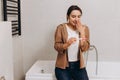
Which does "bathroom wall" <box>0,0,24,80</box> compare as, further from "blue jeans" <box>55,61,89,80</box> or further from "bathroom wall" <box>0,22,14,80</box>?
"bathroom wall" <box>0,22,14,80</box>

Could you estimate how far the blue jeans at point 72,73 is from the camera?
2.29 m

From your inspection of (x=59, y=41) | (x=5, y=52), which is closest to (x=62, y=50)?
(x=59, y=41)

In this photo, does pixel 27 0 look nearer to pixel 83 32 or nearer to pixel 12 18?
pixel 12 18

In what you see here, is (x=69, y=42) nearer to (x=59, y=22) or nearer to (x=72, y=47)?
(x=72, y=47)

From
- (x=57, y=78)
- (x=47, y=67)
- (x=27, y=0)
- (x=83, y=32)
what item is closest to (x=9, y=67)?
(x=57, y=78)

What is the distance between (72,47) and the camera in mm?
2301

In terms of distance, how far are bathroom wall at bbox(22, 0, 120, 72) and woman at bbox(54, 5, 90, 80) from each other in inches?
27.3

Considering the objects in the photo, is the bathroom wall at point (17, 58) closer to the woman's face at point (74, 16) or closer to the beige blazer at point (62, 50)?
the beige blazer at point (62, 50)

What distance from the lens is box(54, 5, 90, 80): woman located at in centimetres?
226

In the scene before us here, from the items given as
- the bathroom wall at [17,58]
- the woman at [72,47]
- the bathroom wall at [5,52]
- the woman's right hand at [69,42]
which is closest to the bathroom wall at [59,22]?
the bathroom wall at [17,58]

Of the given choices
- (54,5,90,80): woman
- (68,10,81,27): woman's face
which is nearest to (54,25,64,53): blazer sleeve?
(54,5,90,80): woman

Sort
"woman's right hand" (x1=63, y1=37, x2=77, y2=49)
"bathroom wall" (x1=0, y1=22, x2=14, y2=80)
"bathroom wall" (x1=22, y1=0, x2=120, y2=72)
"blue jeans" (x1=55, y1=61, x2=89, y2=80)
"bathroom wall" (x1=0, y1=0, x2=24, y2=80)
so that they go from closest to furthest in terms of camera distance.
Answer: "bathroom wall" (x1=0, y1=22, x2=14, y2=80), "woman's right hand" (x1=63, y1=37, x2=77, y2=49), "blue jeans" (x1=55, y1=61, x2=89, y2=80), "bathroom wall" (x1=0, y1=0, x2=24, y2=80), "bathroom wall" (x1=22, y1=0, x2=120, y2=72)

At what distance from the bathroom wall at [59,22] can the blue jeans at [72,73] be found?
2.57ft

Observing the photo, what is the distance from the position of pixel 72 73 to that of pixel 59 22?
3.07ft
